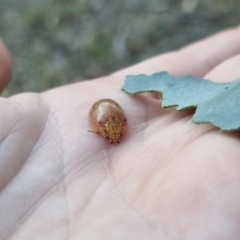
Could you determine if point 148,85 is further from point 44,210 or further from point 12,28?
point 12,28

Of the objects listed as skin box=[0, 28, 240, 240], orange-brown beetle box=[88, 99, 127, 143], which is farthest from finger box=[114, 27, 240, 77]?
orange-brown beetle box=[88, 99, 127, 143]

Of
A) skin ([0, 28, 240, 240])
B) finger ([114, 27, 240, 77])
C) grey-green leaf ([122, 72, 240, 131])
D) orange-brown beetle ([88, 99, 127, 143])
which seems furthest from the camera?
finger ([114, 27, 240, 77])

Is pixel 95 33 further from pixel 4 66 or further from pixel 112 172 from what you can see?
pixel 112 172

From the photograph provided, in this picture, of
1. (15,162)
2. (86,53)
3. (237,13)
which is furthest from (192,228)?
(237,13)

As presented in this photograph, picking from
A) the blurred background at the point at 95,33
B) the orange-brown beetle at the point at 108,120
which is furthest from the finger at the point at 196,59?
the blurred background at the point at 95,33

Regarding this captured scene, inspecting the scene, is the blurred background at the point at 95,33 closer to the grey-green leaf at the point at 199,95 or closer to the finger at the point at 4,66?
the finger at the point at 4,66

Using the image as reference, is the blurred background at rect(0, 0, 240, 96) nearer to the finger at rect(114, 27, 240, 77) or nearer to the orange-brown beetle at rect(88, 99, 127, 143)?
the finger at rect(114, 27, 240, 77)

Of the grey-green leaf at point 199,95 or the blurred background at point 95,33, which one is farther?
the blurred background at point 95,33
